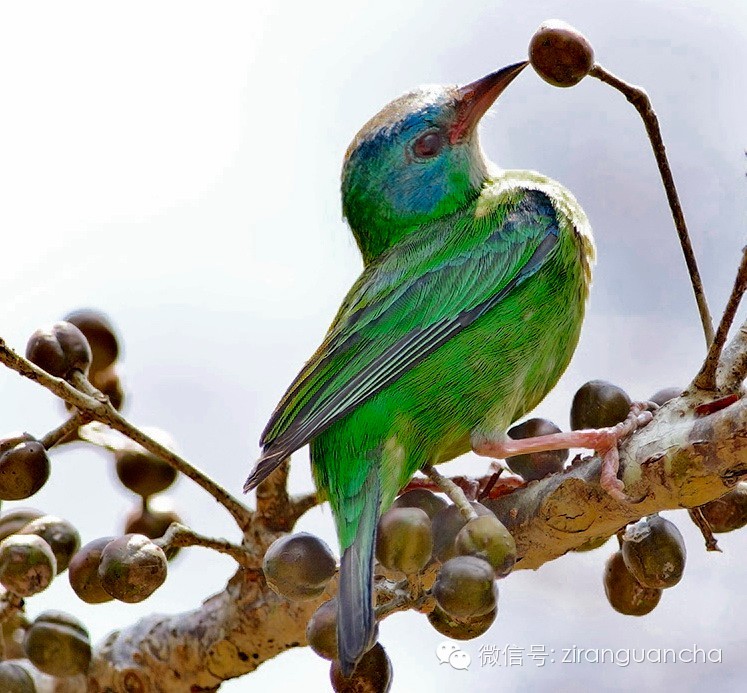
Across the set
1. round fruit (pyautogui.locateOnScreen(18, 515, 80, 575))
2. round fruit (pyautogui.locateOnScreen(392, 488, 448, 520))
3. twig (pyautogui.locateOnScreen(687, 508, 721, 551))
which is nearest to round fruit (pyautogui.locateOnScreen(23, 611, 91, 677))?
round fruit (pyautogui.locateOnScreen(18, 515, 80, 575))

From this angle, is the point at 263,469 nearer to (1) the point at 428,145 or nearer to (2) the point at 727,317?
(2) the point at 727,317

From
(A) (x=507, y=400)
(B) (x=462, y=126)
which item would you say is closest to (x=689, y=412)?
(A) (x=507, y=400)

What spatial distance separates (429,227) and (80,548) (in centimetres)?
166

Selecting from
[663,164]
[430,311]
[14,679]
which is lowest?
[14,679]

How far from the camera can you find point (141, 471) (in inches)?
121

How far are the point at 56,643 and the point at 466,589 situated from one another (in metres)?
1.20

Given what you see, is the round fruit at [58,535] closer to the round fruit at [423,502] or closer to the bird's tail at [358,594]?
the bird's tail at [358,594]

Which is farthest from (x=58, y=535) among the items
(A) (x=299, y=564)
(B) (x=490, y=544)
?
(B) (x=490, y=544)

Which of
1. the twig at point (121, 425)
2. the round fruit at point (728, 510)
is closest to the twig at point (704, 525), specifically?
the round fruit at point (728, 510)

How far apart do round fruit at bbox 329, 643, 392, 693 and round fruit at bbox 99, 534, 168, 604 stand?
0.44 metres

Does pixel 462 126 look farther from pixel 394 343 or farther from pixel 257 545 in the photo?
pixel 257 545

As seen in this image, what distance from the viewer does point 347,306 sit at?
3.54 m

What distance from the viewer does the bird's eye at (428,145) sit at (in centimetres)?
384

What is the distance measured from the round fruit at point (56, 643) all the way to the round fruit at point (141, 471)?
0.42 m
